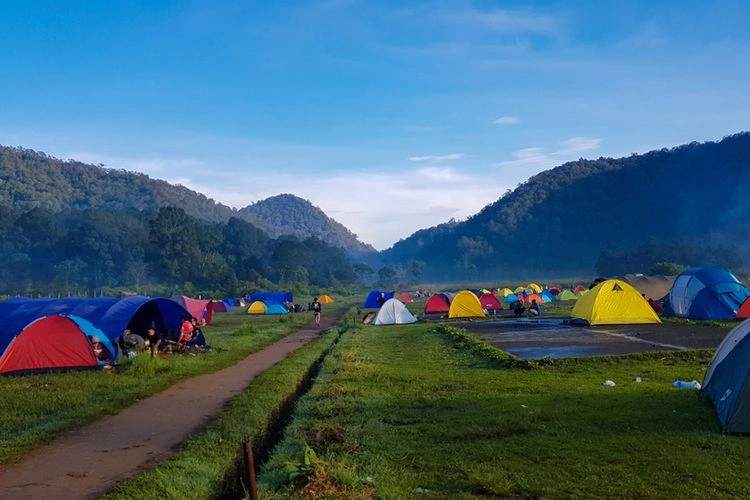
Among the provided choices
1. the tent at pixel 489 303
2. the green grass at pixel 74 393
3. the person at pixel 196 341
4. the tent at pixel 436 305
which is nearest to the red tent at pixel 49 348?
the green grass at pixel 74 393

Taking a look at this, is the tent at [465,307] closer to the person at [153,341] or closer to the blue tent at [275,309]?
the person at [153,341]

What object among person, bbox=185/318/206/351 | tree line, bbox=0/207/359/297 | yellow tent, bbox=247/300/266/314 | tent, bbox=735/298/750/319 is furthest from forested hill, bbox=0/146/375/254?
tent, bbox=735/298/750/319

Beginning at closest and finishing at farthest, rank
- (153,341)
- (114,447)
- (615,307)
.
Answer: (114,447), (153,341), (615,307)

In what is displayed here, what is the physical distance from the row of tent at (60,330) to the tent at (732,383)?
1403cm

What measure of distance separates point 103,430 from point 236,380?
17.8 ft

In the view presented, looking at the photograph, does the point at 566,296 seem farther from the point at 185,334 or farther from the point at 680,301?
the point at 185,334

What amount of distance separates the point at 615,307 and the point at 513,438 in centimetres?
1800

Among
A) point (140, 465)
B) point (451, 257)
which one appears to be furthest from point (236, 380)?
point (451, 257)

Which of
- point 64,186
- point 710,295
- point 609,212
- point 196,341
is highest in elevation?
point 64,186

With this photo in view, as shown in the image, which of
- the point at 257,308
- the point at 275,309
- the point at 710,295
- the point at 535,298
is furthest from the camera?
the point at 257,308

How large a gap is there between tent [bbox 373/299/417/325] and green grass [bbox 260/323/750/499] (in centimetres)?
1760

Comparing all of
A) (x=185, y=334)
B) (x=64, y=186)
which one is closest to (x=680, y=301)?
(x=185, y=334)

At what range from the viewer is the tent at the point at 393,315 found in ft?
107

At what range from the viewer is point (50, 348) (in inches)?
657
